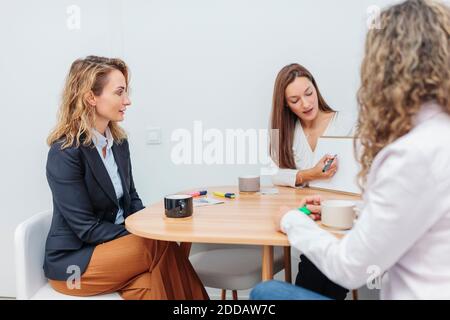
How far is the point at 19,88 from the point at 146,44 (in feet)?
2.26

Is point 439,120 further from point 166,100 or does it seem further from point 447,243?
point 166,100

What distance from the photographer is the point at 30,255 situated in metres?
1.22

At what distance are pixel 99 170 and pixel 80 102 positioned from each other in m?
0.26

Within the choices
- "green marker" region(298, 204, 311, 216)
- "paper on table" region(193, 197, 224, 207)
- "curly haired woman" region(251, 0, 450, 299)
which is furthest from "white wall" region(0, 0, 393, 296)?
"curly haired woman" region(251, 0, 450, 299)

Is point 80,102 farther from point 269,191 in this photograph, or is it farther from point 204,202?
point 269,191

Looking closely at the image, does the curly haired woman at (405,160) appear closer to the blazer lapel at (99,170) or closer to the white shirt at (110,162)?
the blazer lapel at (99,170)

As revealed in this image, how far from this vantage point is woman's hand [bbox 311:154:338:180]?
144 cm

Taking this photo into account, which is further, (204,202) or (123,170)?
(123,170)

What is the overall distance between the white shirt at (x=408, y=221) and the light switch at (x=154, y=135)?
4.59 feet

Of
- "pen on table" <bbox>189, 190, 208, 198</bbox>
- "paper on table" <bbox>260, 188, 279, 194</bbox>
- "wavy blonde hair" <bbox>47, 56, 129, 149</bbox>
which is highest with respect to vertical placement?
"wavy blonde hair" <bbox>47, 56, 129, 149</bbox>

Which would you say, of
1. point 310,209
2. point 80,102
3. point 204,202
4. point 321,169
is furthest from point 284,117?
point 80,102

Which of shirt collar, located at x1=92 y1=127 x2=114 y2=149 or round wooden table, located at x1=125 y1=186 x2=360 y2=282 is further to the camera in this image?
shirt collar, located at x1=92 y1=127 x2=114 y2=149

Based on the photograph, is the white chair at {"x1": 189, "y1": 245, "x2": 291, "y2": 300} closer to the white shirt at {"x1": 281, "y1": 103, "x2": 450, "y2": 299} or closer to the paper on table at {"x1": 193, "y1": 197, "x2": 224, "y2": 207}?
the paper on table at {"x1": 193, "y1": 197, "x2": 224, "y2": 207}
